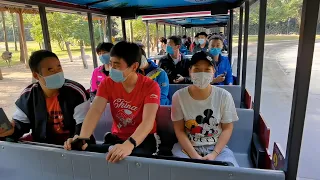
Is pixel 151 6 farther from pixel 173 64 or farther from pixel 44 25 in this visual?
pixel 44 25

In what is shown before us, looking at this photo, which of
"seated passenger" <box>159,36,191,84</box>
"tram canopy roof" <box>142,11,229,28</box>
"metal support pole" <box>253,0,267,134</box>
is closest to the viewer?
"metal support pole" <box>253,0,267,134</box>

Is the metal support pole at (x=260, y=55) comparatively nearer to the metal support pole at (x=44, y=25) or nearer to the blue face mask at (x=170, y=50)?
the blue face mask at (x=170, y=50)

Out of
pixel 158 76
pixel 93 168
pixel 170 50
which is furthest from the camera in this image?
pixel 170 50

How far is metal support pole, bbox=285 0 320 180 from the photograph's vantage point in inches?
43.3

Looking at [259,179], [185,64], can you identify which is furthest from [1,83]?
[259,179]

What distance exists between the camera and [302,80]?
3.88 feet

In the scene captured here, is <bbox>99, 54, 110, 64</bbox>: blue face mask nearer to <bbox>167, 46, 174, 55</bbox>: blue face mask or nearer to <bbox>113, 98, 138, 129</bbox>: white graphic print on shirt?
<bbox>167, 46, 174, 55</bbox>: blue face mask

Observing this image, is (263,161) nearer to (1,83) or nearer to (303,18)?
(303,18)

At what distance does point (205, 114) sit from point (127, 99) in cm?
60

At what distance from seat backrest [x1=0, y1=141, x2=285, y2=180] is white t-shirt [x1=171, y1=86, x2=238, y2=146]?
699mm

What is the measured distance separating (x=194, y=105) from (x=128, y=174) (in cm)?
79

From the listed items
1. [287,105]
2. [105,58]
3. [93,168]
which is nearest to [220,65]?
[105,58]

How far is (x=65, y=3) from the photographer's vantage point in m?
2.99

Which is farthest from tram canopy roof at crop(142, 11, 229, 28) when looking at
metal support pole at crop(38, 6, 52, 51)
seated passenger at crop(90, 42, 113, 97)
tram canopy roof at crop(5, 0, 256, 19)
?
metal support pole at crop(38, 6, 52, 51)
